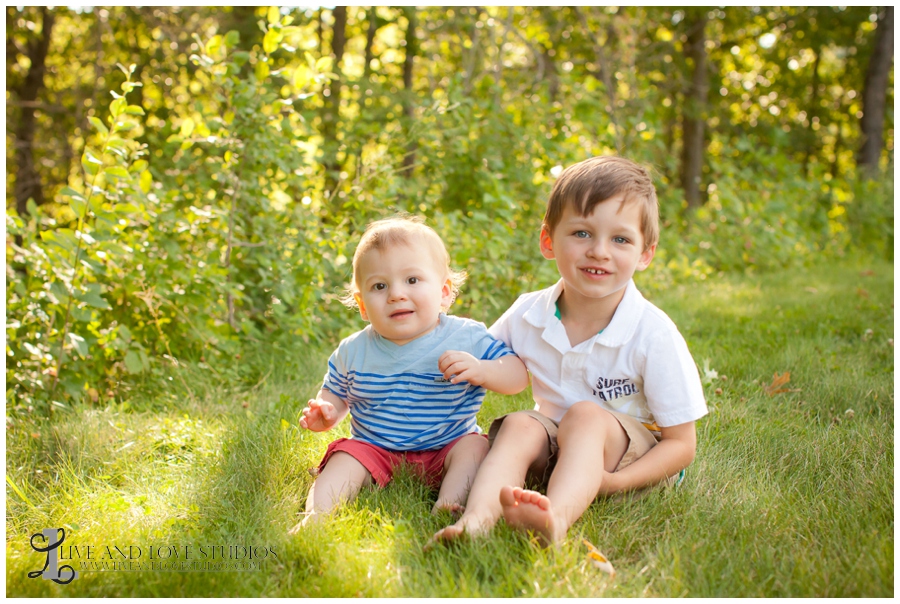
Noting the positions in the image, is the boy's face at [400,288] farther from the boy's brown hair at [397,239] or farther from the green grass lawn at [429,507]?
the green grass lawn at [429,507]

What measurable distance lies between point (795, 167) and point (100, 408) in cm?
870

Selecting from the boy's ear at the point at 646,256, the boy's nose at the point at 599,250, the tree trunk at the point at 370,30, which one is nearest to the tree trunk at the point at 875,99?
the tree trunk at the point at 370,30

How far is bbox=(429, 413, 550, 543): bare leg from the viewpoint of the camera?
74.0 inches

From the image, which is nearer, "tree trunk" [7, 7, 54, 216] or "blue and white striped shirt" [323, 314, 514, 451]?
"blue and white striped shirt" [323, 314, 514, 451]

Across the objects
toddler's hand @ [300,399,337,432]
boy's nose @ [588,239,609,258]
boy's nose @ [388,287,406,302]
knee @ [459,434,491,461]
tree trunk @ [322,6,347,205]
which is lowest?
knee @ [459,434,491,461]

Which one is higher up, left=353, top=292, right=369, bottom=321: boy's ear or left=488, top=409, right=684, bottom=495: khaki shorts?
left=353, top=292, right=369, bottom=321: boy's ear

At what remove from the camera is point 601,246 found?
213 centimetres

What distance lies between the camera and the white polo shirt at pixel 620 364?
2.15 m

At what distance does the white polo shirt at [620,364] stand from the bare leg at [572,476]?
0.15m

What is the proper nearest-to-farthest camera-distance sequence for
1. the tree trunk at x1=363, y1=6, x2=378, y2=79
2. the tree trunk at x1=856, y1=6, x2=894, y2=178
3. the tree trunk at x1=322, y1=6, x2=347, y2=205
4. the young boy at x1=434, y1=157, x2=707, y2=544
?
the young boy at x1=434, y1=157, x2=707, y2=544 → the tree trunk at x1=322, y1=6, x2=347, y2=205 → the tree trunk at x1=363, y1=6, x2=378, y2=79 → the tree trunk at x1=856, y1=6, x2=894, y2=178

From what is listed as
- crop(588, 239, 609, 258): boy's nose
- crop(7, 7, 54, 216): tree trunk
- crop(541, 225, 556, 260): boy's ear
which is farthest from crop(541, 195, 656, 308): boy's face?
crop(7, 7, 54, 216): tree trunk

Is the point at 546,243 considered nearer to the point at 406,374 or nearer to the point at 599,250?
the point at 599,250

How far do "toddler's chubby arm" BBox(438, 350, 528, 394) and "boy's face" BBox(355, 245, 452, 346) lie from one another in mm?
173

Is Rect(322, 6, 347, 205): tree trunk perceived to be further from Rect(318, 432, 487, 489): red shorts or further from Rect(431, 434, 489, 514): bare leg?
Rect(431, 434, 489, 514): bare leg
